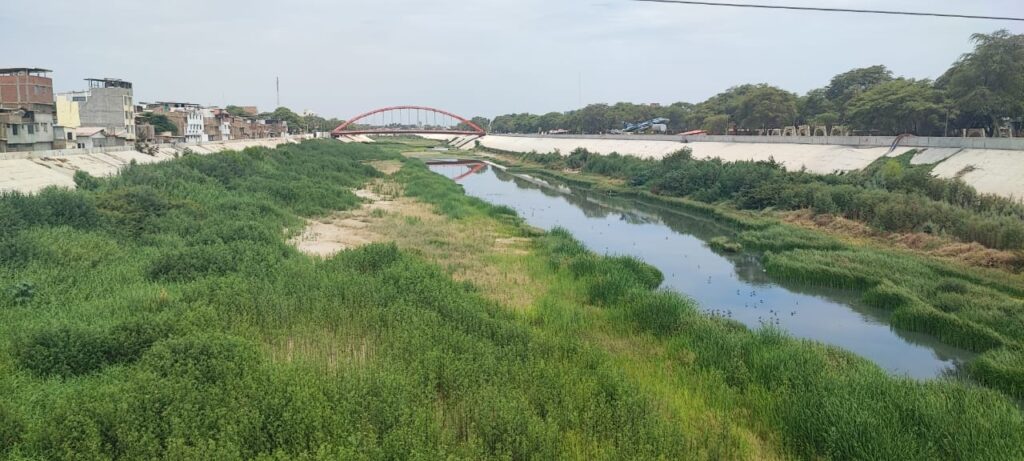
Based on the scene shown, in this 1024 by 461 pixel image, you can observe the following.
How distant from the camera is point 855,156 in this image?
35.9m

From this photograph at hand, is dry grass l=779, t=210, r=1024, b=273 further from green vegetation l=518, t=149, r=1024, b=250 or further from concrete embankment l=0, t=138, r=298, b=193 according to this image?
concrete embankment l=0, t=138, r=298, b=193

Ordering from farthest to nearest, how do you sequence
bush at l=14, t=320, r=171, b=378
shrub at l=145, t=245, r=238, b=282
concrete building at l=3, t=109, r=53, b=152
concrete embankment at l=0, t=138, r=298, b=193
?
concrete building at l=3, t=109, r=53, b=152 < concrete embankment at l=0, t=138, r=298, b=193 < shrub at l=145, t=245, r=238, b=282 < bush at l=14, t=320, r=171, b=378

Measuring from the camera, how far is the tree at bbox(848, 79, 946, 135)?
36969 mm

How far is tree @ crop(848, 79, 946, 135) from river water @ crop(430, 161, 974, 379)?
1625cm

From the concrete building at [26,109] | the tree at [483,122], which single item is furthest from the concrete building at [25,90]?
the tree at [483,122]

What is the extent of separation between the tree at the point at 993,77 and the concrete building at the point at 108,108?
2477 inches

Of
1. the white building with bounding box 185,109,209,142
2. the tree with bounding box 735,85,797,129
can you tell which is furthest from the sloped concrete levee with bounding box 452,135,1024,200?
the white building with bounding box 185,109,209,142

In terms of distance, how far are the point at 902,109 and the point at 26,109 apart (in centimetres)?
5637

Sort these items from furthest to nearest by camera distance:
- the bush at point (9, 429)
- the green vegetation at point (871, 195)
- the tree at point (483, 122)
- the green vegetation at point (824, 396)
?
the tree at point (483, 122)
the green vegetation at point (871, 195)
the green vegetation at point (824, 396)
the bush at point (9, 429)

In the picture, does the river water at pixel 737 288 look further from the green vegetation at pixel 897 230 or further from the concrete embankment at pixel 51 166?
the concrete embankment at pixel 51 166

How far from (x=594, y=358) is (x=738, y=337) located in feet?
9.97

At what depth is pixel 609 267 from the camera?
1549 cm

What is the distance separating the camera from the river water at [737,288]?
11.9 meters

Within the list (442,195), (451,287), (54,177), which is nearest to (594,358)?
(451,287)
